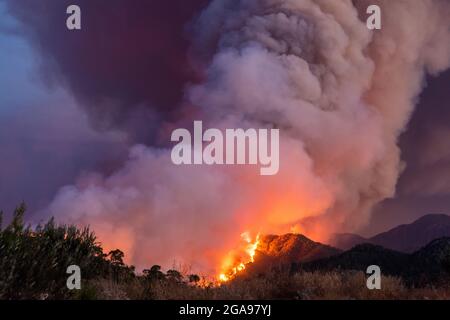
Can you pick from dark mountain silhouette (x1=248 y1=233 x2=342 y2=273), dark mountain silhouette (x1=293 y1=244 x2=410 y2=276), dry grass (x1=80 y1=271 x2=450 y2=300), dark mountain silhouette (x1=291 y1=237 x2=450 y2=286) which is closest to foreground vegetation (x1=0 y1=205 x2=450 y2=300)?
dry grass (x1=80 y1=271 x2=450 y2=300)

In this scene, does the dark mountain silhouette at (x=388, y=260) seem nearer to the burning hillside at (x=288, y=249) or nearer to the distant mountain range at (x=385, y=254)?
the distant mountain range at (x=385, y=254)

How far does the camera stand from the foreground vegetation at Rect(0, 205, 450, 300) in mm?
10242

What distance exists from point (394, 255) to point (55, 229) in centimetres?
4663

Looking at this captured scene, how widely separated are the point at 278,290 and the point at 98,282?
434 centimetres

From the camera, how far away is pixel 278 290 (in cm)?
1268

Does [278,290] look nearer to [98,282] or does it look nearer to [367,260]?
[98,282]

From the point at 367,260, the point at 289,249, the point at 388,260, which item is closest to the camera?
the point at 367,260

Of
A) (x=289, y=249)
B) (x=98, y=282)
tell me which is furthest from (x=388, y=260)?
(x=98, y=282)

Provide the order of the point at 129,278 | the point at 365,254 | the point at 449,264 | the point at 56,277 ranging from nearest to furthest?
the point at 56,277
the point at 129,278
the point at 449,264
the point at 365,254

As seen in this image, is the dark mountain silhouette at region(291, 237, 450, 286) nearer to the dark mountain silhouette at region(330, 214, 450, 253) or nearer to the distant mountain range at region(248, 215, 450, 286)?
the distant mountain range at region(248, 215, 450, 286)
